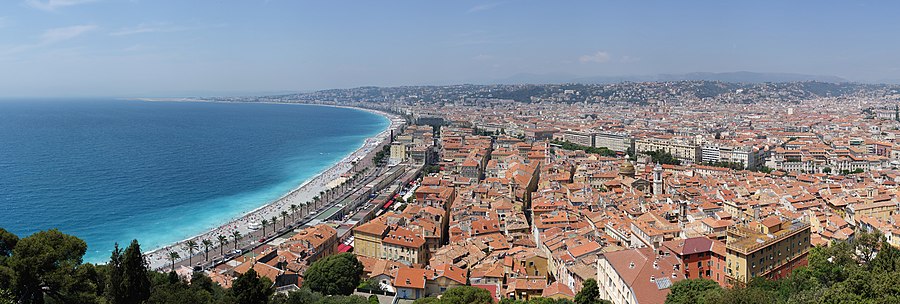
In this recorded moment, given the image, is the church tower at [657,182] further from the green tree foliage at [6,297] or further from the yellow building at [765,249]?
the green tree foliage at [6,297]

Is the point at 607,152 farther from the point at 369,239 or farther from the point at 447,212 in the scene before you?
the point at 369,239

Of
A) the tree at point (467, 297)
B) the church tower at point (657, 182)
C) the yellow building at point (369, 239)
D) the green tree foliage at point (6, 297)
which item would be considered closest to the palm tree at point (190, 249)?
the yellow building at point (369, 239)

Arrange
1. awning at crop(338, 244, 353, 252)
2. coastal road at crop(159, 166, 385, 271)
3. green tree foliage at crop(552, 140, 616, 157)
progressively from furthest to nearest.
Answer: green tree foliage at crop(552, 140, 616, 157)
awning at crop(338, 244, 353, 252)
coastal road at crop(159, 166, 385, 271)

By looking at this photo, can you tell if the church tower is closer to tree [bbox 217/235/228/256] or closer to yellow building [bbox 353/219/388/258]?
yellow building [bbox 353/219/388/258]

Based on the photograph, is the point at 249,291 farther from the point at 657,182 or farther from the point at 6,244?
the point at 657,182

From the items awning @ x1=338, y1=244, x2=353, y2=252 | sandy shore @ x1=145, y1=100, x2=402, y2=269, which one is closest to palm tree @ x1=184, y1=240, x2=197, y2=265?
sandy shore @ x1=145, y1=100, x2=402, y2=269
